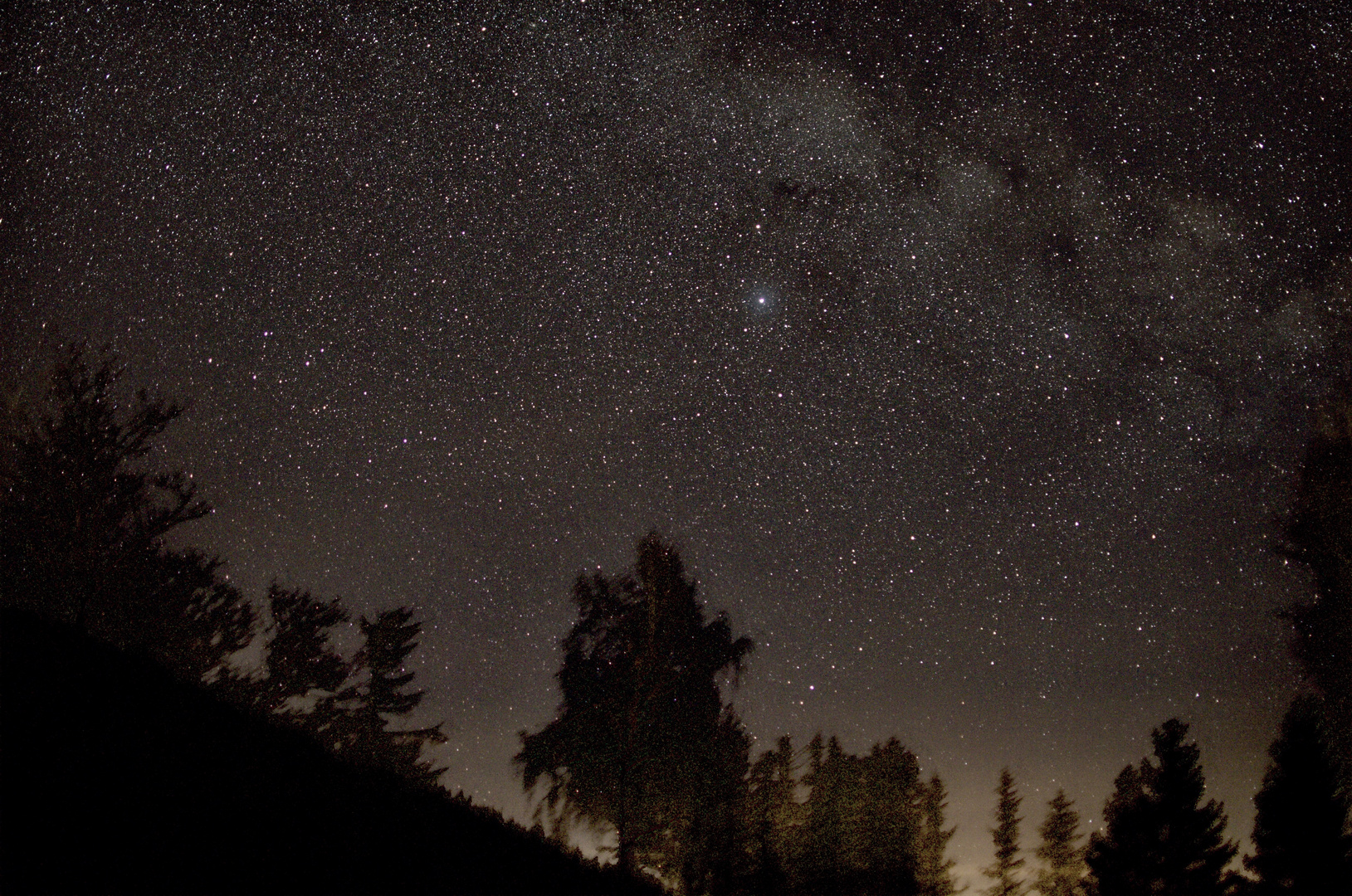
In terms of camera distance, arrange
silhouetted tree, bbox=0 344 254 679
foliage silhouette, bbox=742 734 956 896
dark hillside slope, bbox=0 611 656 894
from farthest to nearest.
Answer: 1. foliage silhouette, bbox=742 734 956 896
2. silhouetted tree, bbox=0 344 254 679
3. dark hillside slope, bbox=0 611 656 894

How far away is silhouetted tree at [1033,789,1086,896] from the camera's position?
39.3 meters

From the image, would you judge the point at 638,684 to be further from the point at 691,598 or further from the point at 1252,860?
the point at 1252,860

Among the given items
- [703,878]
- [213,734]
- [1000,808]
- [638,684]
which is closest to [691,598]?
[638,684]

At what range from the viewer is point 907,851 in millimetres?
36781

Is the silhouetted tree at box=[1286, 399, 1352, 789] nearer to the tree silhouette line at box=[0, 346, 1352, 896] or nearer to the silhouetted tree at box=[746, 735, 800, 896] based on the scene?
the tree silhouette line at box=[0, 346, 1352, 896]

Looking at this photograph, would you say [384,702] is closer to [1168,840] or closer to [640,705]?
[640,705]

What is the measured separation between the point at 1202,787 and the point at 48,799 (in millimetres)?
29022

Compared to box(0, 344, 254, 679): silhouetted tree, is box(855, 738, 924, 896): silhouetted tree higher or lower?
lower

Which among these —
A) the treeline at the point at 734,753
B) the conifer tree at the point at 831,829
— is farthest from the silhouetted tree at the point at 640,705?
the conifer tree at the point at 831,829

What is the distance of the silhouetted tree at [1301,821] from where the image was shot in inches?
805

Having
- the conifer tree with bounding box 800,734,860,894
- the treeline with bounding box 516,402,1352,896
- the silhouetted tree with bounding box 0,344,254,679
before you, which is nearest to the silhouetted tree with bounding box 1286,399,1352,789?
the treeline with bounding box 516,402,1352,896

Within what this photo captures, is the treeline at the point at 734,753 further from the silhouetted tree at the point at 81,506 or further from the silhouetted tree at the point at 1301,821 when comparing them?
the silhouetted tree at the point at 81,506

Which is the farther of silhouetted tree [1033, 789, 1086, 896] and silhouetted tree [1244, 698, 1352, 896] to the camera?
silhouetted tree [1033, 789, 1086, 896]

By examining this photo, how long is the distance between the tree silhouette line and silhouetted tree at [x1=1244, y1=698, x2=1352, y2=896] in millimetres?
49
